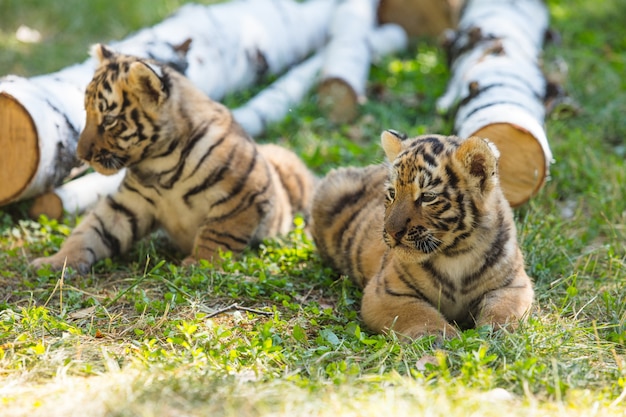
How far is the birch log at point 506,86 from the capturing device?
229 inches

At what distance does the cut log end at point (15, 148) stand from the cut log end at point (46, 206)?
31cm

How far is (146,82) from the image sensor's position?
5.57 meters

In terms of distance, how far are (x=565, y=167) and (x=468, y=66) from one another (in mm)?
1445

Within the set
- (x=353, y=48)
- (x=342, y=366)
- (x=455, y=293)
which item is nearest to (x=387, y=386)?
(x=342, y=366)

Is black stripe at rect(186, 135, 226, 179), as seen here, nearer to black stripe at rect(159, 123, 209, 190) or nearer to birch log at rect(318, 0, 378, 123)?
black stripe at rect(159, 123, 209, 190)

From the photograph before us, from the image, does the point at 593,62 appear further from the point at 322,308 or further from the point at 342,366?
the point at 342,366

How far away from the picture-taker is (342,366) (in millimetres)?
3881

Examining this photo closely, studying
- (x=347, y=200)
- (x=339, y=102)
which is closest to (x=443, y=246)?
(x=347, y=200)

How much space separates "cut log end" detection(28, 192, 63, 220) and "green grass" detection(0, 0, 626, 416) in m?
0.10

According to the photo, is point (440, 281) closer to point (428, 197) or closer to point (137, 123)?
point (428, 197)

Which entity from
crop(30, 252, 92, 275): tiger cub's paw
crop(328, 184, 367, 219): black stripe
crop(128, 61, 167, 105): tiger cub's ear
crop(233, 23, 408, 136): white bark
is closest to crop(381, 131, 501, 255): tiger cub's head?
crop(328, 184, 367, 219): black stripe

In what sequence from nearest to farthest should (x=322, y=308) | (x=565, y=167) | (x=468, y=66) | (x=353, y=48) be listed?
1. (x=322, y=308)
2. (x=565, y=167)
3. (x=468, y=66)
4. (x=353, y=48)

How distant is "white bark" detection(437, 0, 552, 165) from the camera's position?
20.0 ft

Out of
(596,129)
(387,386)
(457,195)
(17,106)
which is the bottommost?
(596,129)
